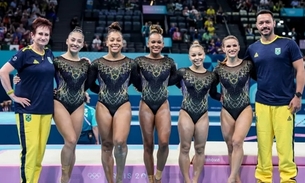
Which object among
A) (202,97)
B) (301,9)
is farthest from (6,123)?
(301,9)

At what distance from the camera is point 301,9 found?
1593 cm

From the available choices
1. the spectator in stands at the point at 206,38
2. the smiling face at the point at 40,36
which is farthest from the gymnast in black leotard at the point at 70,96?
the spectator in stands at the point at 206,38

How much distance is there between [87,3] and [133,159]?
12767mm

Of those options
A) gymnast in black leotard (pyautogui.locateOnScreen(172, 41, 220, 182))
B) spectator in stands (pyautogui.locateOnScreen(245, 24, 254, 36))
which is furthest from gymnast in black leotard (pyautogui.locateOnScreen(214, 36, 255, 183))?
spectator in stands (pyautogui.locateOnScreen(245, 24, 254, 36))

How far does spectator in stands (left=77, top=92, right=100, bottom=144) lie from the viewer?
5848 millimetres

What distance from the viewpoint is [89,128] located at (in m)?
6.04

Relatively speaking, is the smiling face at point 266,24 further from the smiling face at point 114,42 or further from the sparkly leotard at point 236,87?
the smiling face at point 114,42

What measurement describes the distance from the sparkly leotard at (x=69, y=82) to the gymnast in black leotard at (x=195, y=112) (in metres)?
1.06

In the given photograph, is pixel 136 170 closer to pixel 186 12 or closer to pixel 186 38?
pixel 186 38

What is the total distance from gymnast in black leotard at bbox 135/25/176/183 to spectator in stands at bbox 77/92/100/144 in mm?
1956

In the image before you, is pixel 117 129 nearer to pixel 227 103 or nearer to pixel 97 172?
pixel 97 172

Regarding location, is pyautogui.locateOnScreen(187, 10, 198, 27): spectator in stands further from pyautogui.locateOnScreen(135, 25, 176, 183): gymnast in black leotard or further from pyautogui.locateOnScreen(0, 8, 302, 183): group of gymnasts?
pyautogui.locateOnScreen(135, 25, 176, 183): gymnast in black leotard

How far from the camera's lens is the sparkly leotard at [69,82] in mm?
3898

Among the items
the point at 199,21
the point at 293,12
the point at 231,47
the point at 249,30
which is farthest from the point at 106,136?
the point at 293,12
